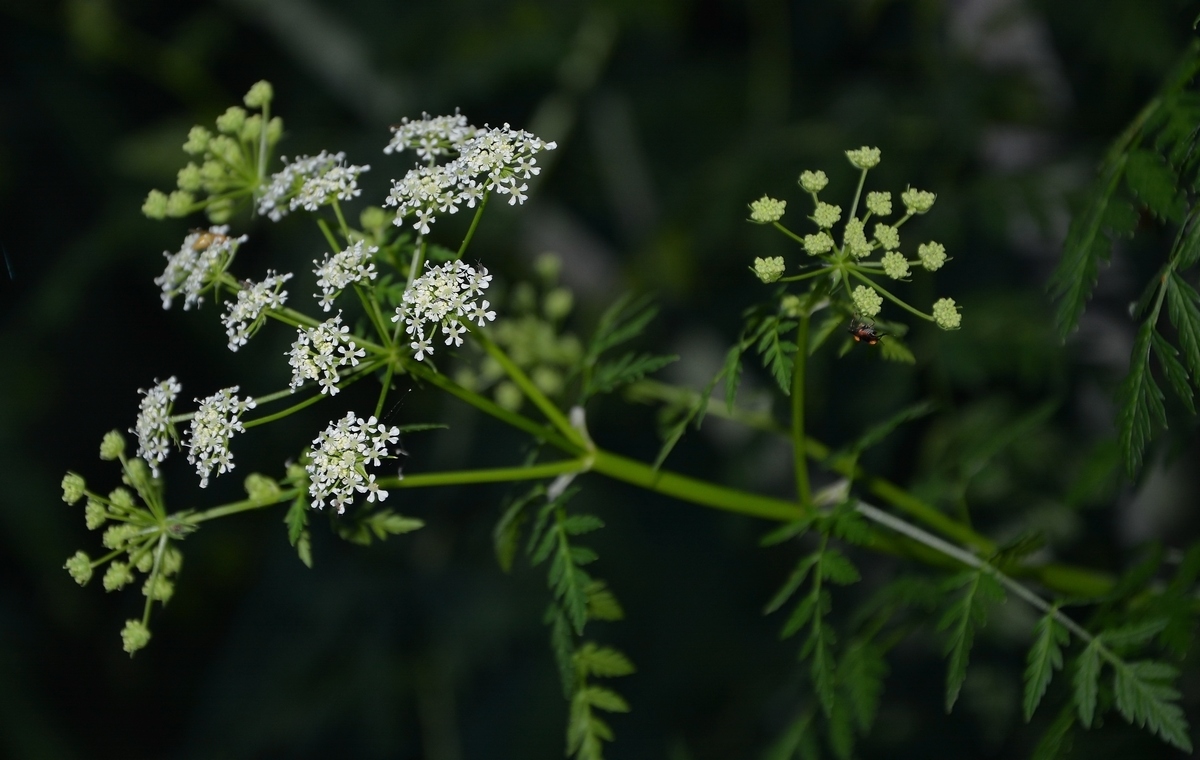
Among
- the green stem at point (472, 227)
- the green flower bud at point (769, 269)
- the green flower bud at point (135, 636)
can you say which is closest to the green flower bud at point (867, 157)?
the green flower bud at point (769, 269)

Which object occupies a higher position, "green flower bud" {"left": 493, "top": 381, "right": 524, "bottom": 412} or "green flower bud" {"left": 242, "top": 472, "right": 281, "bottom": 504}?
"green flower bud" {"left": 493, "top": 381, "right": 524, "bottom": 412}

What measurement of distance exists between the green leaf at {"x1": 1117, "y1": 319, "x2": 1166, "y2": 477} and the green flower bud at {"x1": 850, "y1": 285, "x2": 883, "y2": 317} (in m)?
0.39

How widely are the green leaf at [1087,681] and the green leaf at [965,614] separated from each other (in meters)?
0.17

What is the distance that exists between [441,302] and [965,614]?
3.22ft

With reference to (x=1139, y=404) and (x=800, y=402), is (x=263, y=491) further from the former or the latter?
(x=1139, y=404)

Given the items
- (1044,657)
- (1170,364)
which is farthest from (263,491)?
(1170,364)

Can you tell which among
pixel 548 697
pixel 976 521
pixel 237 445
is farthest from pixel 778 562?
pixel 237 445

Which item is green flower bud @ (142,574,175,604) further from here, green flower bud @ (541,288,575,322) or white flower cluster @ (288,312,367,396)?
green flower bud @ (541,288,575,322)

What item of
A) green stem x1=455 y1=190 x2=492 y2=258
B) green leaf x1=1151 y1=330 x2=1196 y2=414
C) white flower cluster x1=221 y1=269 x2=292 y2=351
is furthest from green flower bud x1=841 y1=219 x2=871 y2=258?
white flower cluster x1=221 y1=269 x2=292 y2=351

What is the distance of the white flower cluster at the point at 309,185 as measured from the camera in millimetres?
1733

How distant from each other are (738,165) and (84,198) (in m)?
3.90

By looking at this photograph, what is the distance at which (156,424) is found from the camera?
1654mm

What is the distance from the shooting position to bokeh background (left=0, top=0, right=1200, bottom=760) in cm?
287

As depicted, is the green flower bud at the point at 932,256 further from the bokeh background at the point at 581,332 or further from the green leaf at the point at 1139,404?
the bokeh background at the point at 581,332
